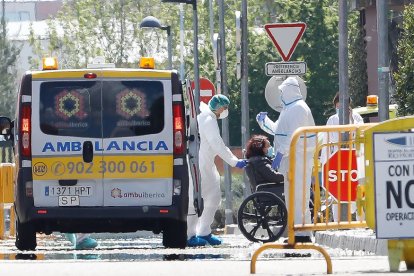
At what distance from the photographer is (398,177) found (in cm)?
1375

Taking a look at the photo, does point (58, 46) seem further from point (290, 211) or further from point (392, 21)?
point (290, 211)

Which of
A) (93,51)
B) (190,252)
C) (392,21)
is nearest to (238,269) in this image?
(190,252)

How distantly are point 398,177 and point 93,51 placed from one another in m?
74.6

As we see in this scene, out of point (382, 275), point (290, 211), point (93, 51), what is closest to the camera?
point (382, 275)

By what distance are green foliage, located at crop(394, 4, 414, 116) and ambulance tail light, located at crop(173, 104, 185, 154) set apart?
1654cm

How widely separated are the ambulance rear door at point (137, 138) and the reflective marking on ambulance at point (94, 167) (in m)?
0.01

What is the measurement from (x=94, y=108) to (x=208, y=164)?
345cm

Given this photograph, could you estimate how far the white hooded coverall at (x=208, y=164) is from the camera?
22.2 metres

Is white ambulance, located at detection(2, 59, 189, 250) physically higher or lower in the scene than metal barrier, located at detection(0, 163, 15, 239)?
higher

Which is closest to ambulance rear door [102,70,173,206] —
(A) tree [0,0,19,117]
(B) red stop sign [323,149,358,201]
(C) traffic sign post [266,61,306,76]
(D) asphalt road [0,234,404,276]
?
(D) asphalt road [0,234,404,276]

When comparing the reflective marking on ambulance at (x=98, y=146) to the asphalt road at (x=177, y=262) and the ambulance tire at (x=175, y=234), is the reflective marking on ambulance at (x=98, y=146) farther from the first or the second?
the asphalt road at (x=177, y=262)

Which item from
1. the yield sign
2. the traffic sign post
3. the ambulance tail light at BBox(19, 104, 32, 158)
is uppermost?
the yield sign

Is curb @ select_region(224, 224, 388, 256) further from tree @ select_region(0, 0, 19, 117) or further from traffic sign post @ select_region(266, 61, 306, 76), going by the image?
tree @ select_region(0, 0, 19, 117)

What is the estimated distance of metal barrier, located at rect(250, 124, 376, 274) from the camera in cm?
1439
